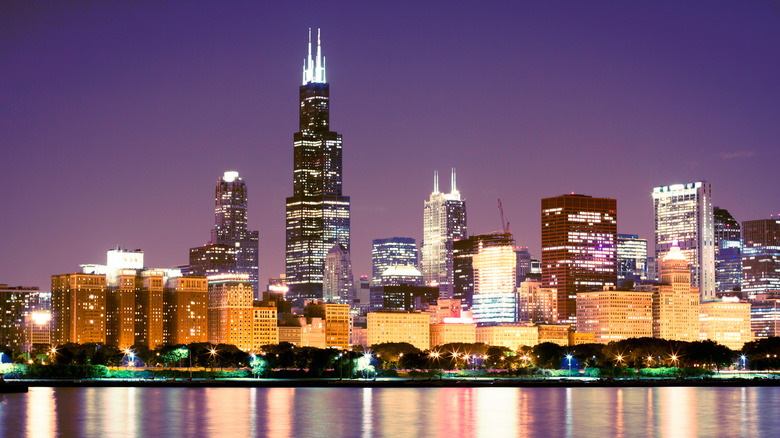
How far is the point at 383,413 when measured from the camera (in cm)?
13125

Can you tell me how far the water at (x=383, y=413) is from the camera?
110 metres

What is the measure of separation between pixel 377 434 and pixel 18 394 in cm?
7794

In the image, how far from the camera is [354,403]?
150 meters

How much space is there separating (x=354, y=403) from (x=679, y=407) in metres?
38.5

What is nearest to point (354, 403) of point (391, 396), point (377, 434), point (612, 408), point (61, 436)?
point (391, 396)

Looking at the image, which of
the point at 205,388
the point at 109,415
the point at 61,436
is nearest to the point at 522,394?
the point at 205,388

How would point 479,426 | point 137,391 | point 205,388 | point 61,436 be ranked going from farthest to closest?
point 205,388, point 137,391, point 479,426, point 61,436

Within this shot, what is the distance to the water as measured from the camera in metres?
110

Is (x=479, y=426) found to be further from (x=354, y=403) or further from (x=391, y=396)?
(x=391, y=396)

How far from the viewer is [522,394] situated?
17512cm

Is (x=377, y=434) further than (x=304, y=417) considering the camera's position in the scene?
No

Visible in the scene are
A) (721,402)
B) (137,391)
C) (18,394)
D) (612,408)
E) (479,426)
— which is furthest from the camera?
(137,391)

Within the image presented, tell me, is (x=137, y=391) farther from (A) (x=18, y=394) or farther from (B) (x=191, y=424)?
(B) (x=191, y=424)

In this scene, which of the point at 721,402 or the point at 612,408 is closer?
the point at 612,408
